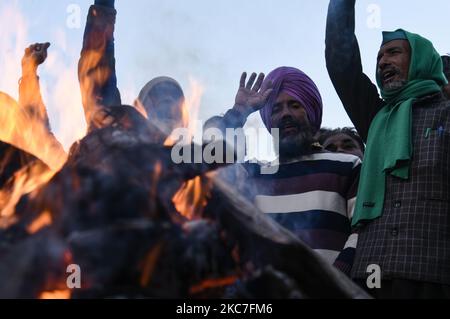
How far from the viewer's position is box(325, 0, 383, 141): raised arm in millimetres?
4688

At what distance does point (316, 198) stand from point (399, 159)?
0.67m

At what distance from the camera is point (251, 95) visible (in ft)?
15.3

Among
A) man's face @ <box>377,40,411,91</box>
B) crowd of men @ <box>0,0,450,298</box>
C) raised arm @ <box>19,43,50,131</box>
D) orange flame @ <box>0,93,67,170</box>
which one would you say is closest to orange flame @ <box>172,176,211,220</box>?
crowd of men @ <box>0,0,450,298</box>

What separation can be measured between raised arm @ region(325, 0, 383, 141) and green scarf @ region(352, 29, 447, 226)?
148mm

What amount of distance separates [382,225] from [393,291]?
439 millimetres

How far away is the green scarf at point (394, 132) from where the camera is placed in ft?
13.2

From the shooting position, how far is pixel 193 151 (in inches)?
120

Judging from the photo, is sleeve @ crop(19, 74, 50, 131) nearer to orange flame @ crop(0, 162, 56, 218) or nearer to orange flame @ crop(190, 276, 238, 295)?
orange flame @ crop(0, 162, 56, 218)

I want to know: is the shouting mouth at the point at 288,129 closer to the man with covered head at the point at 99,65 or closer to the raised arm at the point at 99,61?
the man with covered head at the point at 99,65

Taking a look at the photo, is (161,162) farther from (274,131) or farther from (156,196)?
(274,131)

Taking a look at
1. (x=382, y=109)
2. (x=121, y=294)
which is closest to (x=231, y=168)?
(x=121, y=294)

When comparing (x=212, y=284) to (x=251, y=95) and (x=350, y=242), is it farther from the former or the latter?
(x=251, y=95)

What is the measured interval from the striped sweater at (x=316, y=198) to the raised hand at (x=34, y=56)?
1615 millimetres

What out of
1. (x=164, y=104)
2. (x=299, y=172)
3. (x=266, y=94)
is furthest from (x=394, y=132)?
(x=164, y=104)
